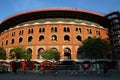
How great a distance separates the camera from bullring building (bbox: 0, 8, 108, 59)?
5678cm

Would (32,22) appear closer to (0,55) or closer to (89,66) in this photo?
(0,55)

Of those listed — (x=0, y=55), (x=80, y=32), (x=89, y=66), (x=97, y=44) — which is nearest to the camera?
(x=97, y=44)

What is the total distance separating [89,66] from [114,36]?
18.3 m

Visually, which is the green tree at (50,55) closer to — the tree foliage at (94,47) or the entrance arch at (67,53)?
the entrance arch at (67,53)

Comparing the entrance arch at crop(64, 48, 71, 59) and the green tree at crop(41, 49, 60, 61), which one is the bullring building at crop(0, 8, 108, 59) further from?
the green tree at crop(41, 49, 60, 61)

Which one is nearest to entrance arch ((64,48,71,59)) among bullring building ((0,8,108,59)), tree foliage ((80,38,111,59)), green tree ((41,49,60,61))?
bullring building ((0,8,108,59))

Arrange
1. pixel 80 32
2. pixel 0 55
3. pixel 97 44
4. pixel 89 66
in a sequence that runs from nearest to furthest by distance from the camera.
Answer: pixel 97 44, pixel 89 66, pixel 0 55, pixel 80 32

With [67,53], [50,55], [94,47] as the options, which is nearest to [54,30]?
[67,53]

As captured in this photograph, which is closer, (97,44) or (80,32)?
(97,44)

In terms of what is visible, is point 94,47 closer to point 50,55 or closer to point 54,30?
point 50,55

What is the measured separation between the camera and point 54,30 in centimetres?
5819

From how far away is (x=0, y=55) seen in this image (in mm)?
55469

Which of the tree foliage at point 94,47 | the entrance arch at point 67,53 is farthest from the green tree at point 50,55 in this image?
the tree foliage at point 94,47

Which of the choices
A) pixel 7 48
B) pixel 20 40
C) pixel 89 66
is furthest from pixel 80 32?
pixel 7 48
